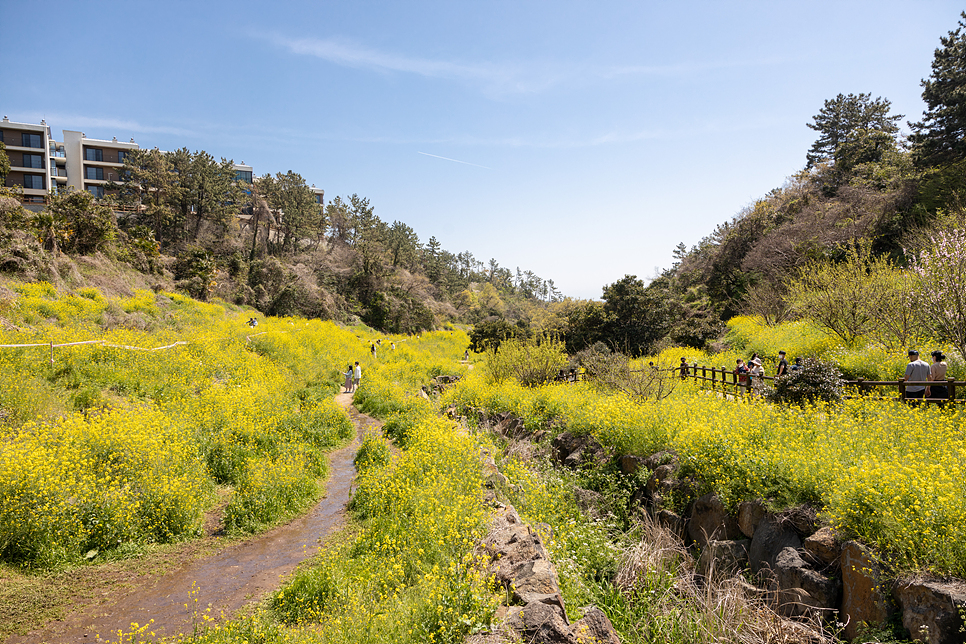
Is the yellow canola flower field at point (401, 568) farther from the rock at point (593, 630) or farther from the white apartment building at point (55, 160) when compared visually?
the white apartment building at point (55, 160)

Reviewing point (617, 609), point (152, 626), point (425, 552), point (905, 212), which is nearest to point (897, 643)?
point (617, 609)

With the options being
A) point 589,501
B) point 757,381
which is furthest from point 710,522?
point 757,381

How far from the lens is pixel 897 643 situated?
4.78 metres

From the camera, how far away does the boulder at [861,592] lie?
5.15m

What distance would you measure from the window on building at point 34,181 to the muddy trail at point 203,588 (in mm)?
65322

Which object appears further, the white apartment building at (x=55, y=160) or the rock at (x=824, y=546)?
the white apartment building at (x=55, y=160)

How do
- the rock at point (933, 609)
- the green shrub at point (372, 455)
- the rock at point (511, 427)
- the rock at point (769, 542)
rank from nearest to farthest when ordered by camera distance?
the rock at point (933, 609)
the rock at point (769, 542)
the green shrub at point (372, 455)
the rock at point (511, 427)

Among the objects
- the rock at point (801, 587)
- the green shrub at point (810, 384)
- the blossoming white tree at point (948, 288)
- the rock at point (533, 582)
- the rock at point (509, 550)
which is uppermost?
the blossoming white tree at point (948, 288)

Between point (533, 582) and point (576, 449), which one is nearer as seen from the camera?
point (533, 582)

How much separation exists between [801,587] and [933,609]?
5.67 ft

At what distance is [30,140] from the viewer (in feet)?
171

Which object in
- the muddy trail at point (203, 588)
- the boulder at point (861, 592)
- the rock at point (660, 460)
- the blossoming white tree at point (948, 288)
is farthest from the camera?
the blossoming white tree at point (948, 288)

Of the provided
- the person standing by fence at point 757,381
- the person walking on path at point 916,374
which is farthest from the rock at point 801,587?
the person walking on path at point 916,374

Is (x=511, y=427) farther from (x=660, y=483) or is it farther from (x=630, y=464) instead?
(x=660, y=483)
